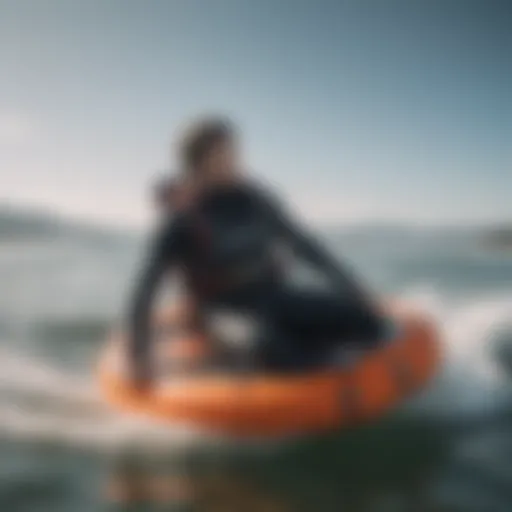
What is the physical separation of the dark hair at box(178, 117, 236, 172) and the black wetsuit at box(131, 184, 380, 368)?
0.10 meters

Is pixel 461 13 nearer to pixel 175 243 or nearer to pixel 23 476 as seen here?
pixel 175 243

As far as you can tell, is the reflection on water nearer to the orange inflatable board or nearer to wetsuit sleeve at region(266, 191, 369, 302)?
the orange inflatable board

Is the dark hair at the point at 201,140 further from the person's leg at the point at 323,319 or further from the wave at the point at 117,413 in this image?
the wave at the point at 117,413

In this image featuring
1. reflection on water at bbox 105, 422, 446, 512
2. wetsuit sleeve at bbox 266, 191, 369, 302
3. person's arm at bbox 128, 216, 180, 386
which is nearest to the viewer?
reflection on water at bbox 105, 422, 446, 512

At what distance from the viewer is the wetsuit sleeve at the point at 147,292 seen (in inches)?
66.9

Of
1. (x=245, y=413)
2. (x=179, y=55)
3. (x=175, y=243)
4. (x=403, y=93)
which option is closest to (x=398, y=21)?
(x=403, y=93)

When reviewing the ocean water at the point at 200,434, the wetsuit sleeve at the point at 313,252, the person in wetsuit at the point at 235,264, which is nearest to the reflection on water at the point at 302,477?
the ocean water at the point at 200,434

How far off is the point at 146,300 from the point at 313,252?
1.48ft

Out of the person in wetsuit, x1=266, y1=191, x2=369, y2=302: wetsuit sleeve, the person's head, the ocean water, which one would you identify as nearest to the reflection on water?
the ocean water

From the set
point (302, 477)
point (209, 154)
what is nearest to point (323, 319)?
point (302, 477)

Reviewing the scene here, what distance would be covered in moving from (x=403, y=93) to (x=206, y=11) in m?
0.65

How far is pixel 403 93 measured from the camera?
7.47 ft

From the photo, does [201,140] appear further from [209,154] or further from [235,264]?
[235,264]

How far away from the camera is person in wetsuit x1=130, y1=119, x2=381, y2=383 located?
1711 mm
